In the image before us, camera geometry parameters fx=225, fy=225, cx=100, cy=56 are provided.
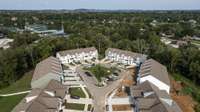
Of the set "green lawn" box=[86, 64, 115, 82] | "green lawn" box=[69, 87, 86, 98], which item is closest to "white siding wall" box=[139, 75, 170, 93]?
"green lawn" box=[86, 64, 115, 82]

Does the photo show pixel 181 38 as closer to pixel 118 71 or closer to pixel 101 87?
pixel 118 71

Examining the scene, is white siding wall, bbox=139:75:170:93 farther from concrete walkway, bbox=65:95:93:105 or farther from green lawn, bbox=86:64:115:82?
concrete walkway, bbox=65:95:93:105

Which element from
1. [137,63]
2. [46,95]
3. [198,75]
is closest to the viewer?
[46,95]

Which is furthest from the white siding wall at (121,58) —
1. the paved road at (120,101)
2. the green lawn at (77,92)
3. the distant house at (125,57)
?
the paved road at (120,101)

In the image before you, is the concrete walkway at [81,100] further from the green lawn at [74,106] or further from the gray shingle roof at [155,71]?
the gray shingle roof at [155,71]

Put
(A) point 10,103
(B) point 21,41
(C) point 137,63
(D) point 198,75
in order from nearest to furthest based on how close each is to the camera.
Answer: (A) point 10,103
(D) point 198,75
(C) point 137,63
(B) point 21,41

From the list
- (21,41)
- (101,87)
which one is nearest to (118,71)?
(101,87)

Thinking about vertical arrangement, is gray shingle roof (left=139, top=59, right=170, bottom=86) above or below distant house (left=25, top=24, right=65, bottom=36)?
below

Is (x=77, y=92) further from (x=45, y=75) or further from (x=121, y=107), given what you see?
(x=121, y=107)
